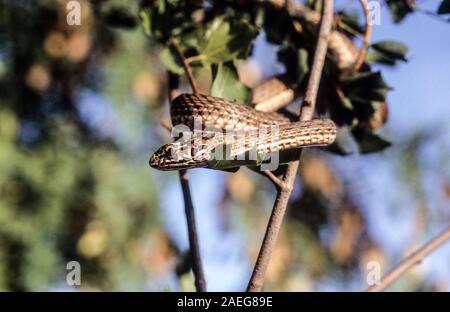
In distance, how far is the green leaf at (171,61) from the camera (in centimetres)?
251

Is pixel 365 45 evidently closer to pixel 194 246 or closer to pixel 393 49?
pixel 393 49

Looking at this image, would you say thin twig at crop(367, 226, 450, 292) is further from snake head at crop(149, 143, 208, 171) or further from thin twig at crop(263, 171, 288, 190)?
snake head at crop(149, 143, 208, 171)

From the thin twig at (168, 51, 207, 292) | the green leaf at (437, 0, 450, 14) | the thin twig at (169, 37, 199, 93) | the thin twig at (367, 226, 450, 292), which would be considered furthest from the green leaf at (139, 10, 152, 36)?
the thin twig at (367, 226, 450, 292)

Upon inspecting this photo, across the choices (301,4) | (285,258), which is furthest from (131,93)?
(301,4)

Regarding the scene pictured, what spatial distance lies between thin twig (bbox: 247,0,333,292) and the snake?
0.36ft

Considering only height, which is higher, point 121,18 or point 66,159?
point 121,18

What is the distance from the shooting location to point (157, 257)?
→ 20.4 ft

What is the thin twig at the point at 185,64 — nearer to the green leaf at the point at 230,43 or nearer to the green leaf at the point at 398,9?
the green leaf at the point at 230,43

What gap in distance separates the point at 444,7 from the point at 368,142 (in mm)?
543

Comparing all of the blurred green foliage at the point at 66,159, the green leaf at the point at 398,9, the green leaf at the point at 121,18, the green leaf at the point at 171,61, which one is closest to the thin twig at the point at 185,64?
the green leaf at the point at 171,61

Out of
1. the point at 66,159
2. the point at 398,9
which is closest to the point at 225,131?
the point at 398,9

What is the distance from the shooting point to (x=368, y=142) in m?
2.59

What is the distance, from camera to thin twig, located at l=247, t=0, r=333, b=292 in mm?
1890
